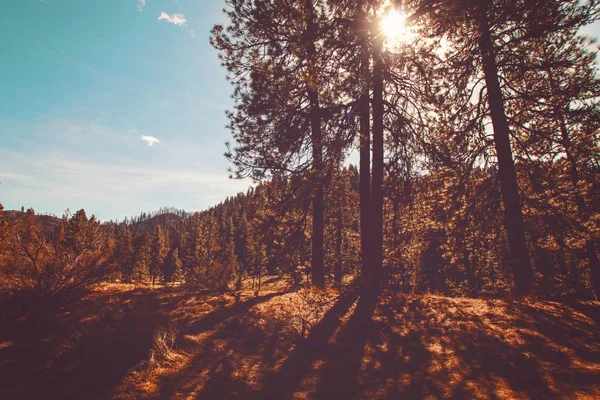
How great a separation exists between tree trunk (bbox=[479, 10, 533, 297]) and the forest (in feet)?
0.14

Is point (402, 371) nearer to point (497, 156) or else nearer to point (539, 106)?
point (497, 156)

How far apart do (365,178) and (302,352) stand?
17.2 ft

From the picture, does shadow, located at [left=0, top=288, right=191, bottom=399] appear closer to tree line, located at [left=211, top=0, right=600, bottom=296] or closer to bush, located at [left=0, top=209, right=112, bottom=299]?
bush, located at [left=0, top=209, right=112, bottom=299]

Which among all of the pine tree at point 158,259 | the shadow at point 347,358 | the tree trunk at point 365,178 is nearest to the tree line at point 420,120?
the tree trunk at point 365,178

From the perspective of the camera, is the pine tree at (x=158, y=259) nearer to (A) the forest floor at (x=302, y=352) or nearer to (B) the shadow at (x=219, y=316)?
(B) the shadow at (x=219, y=316)

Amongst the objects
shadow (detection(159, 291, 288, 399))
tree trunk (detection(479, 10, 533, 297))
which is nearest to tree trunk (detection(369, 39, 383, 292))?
tree trunk (detection(479, 10, 533, 297))

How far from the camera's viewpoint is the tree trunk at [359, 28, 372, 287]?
7839 millimetres

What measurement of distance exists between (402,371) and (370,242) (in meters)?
4.11

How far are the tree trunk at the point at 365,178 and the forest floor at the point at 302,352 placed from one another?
143 centimetres

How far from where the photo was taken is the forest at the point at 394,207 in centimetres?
399

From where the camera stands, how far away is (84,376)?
3.53m

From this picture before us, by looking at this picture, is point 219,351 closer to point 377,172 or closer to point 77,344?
point 77,344

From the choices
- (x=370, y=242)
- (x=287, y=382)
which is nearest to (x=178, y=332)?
(x=287, y=382)

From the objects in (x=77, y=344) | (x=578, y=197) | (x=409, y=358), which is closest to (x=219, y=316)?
(x=77, y=344)
